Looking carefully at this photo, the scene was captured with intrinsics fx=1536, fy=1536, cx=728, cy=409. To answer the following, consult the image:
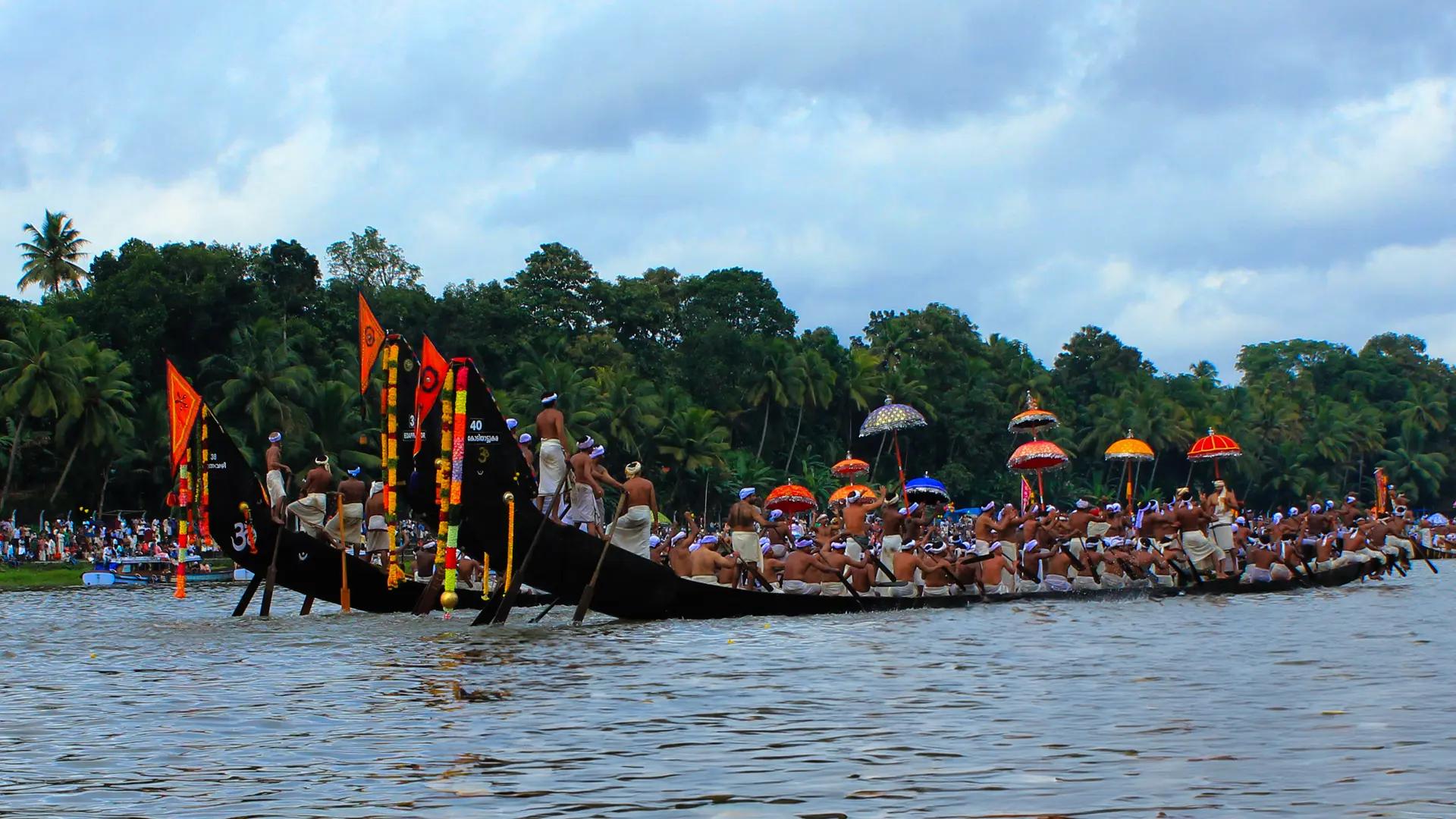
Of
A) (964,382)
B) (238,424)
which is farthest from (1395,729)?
(964,382)

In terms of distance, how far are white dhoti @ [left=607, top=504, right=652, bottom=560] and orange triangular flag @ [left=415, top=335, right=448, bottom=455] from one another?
257 centimetres

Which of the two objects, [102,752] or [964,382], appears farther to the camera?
[964,382]

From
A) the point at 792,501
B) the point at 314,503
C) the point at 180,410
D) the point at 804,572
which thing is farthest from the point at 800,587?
the point at 792,501

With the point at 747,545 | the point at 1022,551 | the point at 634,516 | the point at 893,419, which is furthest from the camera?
the point at 893,419

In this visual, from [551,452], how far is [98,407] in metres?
34.4

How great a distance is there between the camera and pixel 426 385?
18438 mm

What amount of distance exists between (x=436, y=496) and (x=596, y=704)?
22.7 feet

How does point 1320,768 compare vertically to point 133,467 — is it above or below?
below

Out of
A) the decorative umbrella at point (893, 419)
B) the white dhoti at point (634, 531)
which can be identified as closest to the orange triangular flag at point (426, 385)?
the white dhoti at point (634, 531)

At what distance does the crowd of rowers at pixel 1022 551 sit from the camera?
71.6ft

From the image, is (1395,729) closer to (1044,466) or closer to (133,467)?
(1044,466)

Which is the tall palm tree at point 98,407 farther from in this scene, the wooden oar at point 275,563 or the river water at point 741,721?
the river water at point 741,721

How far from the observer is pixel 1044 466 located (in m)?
36.1

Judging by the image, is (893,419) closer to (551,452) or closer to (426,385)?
(551,452)
